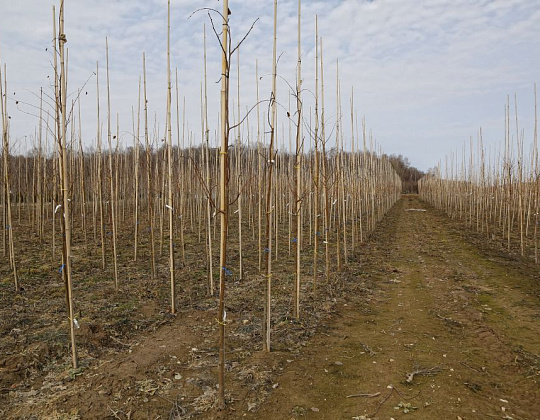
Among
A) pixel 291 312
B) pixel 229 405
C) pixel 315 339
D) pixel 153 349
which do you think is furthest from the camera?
pixel 291 312

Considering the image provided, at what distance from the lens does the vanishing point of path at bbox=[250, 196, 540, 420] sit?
8.68 ft

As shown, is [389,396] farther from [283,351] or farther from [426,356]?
[283,351]

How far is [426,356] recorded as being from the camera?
3.47 m

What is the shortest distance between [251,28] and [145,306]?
149 inches

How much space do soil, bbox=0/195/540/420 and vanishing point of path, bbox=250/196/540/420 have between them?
1cm

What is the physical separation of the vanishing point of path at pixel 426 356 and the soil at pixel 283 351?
14 millimetres

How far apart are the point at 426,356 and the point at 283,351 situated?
1.43m

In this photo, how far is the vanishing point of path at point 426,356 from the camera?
265 centimetres

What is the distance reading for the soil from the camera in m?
2.64

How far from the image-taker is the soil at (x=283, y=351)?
2643 mm

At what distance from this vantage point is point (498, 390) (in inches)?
113

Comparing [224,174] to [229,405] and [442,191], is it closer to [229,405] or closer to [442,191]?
[229,405]

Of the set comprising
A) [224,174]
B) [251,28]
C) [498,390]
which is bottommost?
[498,390]

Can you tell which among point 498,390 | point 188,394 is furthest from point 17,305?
point 498,390
